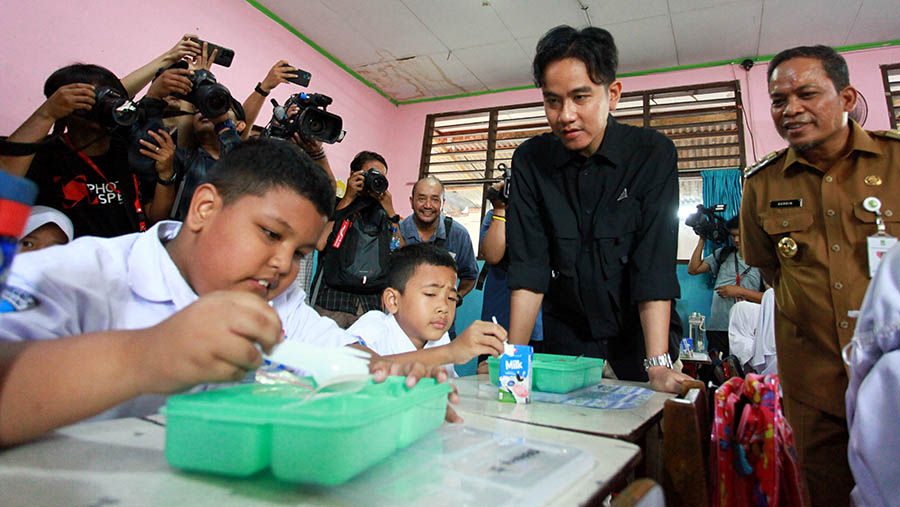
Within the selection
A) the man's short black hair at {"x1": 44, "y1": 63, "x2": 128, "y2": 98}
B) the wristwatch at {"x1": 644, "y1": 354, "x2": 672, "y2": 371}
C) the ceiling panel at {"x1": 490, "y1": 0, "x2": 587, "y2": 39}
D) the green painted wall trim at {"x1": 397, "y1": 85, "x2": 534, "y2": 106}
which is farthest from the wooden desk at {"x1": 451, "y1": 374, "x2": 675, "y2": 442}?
the green painted wall trim at {"x1": 397, "y1": 85, "x2": 534, "y2": 106}

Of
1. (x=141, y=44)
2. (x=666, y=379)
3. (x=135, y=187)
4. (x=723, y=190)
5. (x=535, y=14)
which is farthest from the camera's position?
(x=723, y=190)

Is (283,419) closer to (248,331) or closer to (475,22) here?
(248,331)

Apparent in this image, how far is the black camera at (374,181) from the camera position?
103 inches

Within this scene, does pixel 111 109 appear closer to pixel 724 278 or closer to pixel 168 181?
pixel 168 181

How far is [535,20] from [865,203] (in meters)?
3.17

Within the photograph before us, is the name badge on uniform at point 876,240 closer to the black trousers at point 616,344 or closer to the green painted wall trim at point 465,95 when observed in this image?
the black trousers at point 616,344

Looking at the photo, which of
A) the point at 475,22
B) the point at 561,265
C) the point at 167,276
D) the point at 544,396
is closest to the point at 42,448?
the point at 167,276

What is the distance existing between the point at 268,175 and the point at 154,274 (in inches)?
10.7

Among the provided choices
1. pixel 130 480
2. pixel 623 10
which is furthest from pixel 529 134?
pixel 130 480

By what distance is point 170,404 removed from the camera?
1.44 feet

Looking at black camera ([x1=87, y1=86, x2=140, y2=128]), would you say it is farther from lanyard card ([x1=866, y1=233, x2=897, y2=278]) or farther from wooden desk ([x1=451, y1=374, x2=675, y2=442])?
lanyard card ([x1=866, y1=233, x2=897, y2=278])

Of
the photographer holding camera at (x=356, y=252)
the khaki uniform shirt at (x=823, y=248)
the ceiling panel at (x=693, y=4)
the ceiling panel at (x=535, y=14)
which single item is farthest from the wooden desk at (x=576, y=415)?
the ceiling panel at (x=693, y=4)

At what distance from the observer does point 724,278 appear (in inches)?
161

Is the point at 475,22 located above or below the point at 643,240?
above
